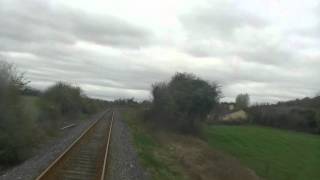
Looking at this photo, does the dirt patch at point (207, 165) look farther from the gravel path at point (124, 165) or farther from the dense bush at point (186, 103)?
the dense bush at point (186, 103)

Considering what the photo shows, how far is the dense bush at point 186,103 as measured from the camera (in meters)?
49.2

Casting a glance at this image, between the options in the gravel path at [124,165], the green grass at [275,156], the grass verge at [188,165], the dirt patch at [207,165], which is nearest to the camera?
the gravel path at [124,165]

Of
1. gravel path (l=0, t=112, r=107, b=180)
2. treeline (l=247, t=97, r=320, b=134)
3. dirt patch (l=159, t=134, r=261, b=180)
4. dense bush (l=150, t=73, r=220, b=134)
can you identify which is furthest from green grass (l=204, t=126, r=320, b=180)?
treeline (l=247, t=97, r=320, b=134)

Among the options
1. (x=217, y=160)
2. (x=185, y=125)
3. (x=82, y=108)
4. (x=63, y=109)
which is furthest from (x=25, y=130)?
(x=82, y=108)

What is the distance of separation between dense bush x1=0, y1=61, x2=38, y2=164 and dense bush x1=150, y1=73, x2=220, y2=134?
78.7ft

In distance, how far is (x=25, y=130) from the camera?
23562 mm

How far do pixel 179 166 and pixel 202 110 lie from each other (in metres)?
26.2

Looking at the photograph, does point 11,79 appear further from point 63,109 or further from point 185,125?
point 63,109

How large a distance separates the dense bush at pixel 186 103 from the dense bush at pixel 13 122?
2398cm

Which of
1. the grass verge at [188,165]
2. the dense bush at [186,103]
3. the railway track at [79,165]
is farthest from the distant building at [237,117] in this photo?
the railway track at [79,165]

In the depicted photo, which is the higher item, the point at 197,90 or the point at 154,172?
the point at 197,90

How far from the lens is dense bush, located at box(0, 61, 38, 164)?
2112cm

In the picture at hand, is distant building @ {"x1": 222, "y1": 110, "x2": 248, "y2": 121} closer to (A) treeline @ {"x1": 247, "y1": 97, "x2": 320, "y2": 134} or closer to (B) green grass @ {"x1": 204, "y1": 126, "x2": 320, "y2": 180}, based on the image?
(A) treeline @ {"x1": 247, "y1": 97, "x2": 320, "y2": 134}

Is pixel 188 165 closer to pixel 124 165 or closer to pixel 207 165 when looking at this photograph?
pixel 207 165
